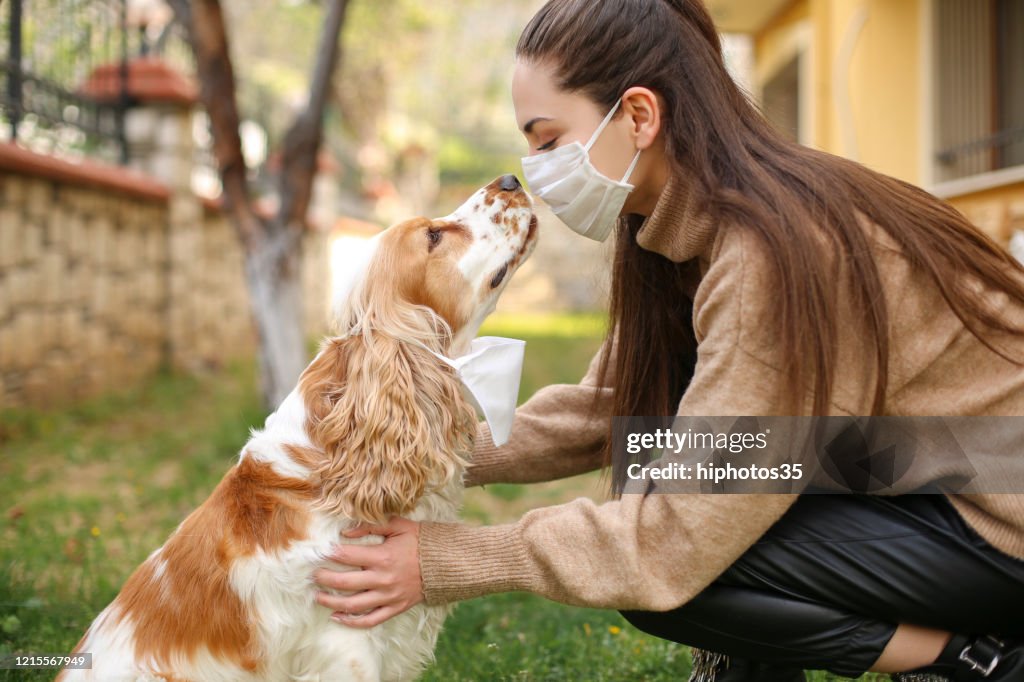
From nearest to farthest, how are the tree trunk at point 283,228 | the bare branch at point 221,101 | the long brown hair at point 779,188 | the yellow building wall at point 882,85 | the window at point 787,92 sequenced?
the long brown hair at point 779,188, the bare branch at point 221,101, the tree trunk at point 283,228, the yellow building wall at point 882,85, the window at point 787,92

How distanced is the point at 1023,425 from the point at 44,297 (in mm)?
5996

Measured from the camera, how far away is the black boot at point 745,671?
2.25 meters

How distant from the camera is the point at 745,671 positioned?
2250 millimetres

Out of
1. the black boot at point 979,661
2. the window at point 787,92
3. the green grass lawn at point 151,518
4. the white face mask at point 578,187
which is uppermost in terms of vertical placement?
the window at point 787,92

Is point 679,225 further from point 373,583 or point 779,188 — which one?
point 373,583

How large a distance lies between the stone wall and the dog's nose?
436 cm

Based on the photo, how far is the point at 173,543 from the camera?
2.15 meters

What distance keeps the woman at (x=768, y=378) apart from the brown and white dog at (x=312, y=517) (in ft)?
0.29

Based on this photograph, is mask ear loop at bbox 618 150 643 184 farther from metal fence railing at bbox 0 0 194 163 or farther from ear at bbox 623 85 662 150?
metal fence railing at bbox 0 0 194 163

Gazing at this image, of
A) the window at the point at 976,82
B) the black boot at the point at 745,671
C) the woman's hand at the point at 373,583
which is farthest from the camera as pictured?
the window at the point at 976,82

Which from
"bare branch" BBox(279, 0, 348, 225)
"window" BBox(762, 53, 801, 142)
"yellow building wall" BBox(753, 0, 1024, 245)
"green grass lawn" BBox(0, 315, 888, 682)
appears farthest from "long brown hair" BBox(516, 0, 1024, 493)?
"window" BBox(762, 53, 801, 142)

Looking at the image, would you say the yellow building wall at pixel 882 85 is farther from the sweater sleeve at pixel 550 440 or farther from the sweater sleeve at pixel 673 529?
A: the sweater sleeve at pixel 673 529

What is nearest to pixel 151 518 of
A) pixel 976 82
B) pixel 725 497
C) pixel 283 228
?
pixel 283 228

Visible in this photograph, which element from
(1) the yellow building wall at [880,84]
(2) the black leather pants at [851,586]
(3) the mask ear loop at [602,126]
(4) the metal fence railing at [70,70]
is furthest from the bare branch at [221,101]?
(2) the black leather pants at [851,586]
